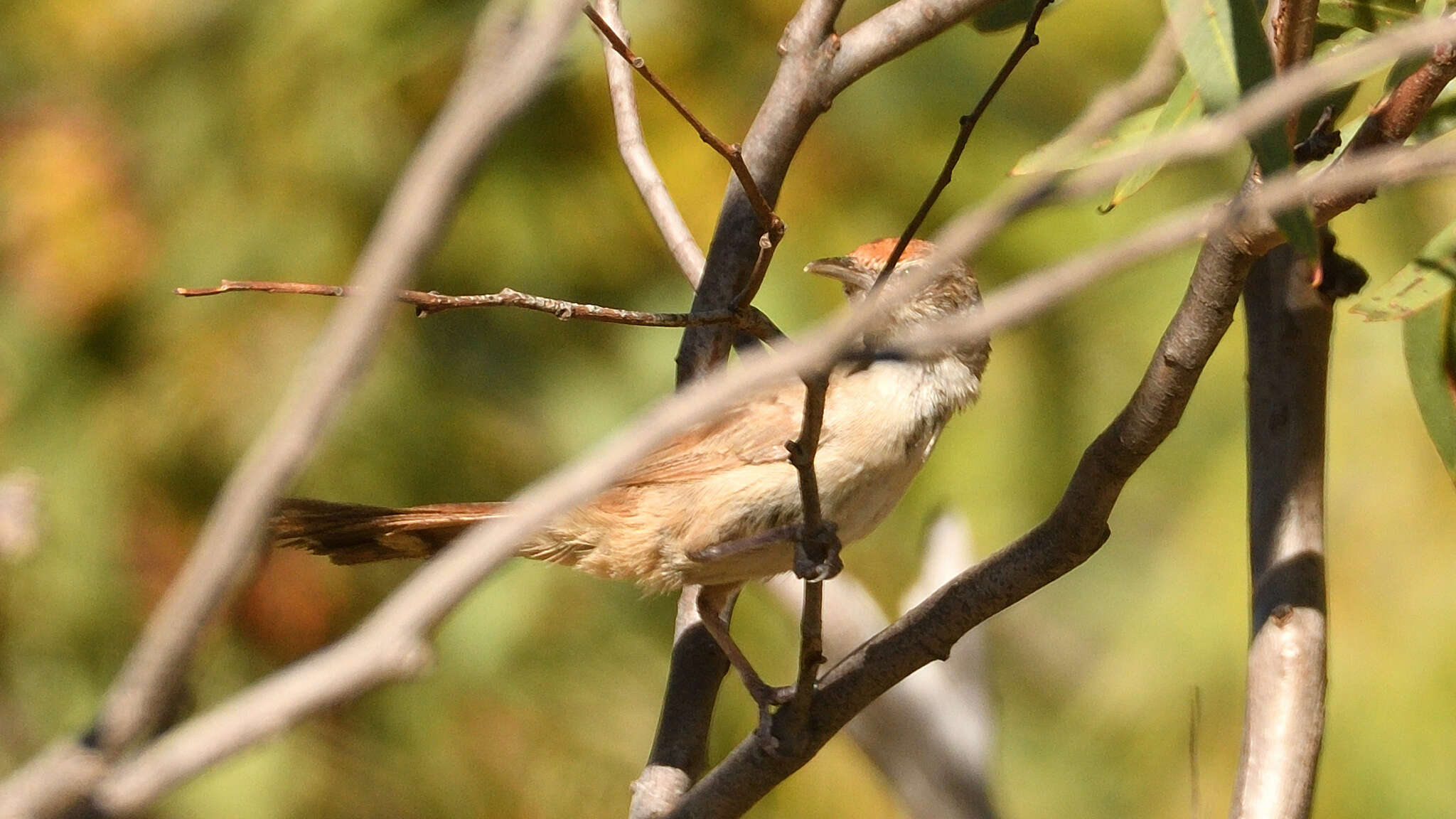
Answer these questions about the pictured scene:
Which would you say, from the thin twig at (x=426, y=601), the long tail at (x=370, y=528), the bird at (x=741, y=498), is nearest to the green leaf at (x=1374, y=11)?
the bird at (x=741, y=498)

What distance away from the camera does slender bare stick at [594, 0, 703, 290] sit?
2.41 m

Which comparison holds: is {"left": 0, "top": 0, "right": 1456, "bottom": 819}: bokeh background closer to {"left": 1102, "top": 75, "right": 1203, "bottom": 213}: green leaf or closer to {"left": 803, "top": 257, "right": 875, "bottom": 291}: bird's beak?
{"left": 803, "top": 257, "right": 875, "bottom": 291}: bird's beak

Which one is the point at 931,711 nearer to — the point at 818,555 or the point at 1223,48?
the point at 818,555

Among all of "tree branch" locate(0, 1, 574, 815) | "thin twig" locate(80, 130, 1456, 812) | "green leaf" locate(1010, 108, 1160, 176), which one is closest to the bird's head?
"green leaf" locate(1010, 108, 1160, 176)

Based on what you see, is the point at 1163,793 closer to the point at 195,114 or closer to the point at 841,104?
the point at 841,104

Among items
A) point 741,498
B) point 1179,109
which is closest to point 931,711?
point 741,498

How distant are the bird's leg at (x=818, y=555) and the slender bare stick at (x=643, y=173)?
56 centimetres

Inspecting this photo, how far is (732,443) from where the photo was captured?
2.60 meters

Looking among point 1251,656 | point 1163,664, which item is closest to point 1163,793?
point 1163,664

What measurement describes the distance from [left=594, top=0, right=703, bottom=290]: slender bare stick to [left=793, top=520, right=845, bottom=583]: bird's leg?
1.85ft

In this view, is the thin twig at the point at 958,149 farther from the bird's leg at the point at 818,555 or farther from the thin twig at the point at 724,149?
the bird's leg at the point at 818,555

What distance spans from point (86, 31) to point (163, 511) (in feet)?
5.76

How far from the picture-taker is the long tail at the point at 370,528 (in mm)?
2377

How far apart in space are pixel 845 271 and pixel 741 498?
0.52 meters
